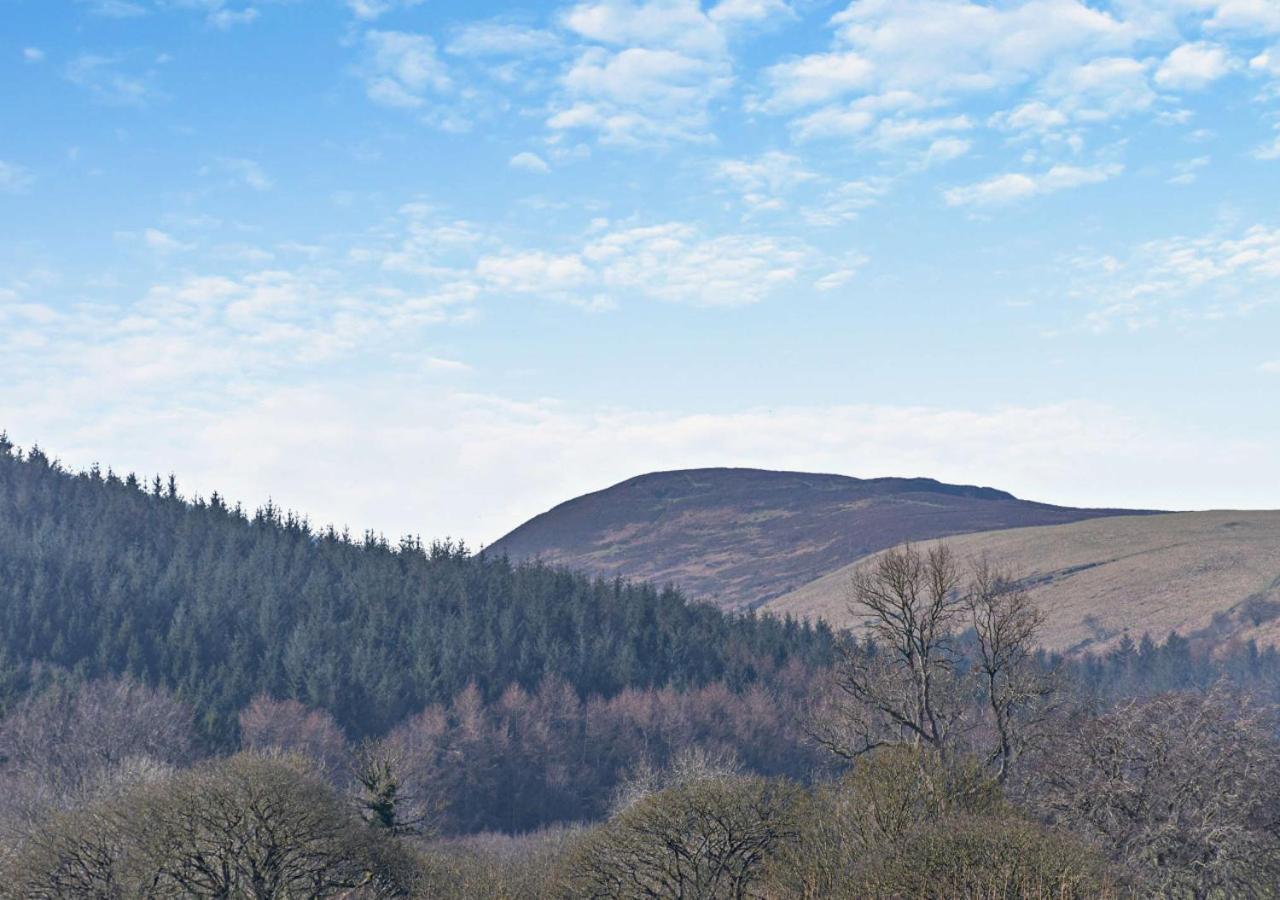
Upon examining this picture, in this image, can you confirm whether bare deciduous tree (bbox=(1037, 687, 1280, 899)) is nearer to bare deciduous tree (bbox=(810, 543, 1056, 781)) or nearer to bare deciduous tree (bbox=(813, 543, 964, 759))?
bare deciduous tree (bbox=(810, 543, 1056, 781))

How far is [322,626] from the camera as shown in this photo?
15400 centimetres

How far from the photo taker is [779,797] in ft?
167

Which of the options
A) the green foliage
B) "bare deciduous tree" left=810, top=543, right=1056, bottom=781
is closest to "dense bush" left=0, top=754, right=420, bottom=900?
"bare deciduous tree" left=810, top=543, right=1056, bottom=781

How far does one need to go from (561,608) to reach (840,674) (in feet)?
401

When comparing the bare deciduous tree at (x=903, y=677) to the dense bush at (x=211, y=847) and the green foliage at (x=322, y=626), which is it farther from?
the green foliage at (x=322, y=626)

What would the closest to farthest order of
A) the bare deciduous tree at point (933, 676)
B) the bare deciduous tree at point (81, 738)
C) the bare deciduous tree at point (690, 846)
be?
the bare deciduous tree at point (690, 846)
the bare deciduous tree at point (933, 676)
the bare deciduous tree at point (81, 738)

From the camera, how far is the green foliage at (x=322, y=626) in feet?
452

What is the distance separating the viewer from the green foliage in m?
138

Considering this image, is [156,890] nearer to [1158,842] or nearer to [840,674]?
[840,674]

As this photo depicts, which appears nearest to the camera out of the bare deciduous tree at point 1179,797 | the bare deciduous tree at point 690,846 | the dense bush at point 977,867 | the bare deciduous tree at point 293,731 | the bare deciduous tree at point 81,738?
the dense bush at point 977,867

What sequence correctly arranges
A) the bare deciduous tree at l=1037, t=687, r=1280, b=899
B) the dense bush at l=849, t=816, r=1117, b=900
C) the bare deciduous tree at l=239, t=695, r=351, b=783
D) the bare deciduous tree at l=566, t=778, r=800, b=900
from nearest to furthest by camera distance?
the dense bush at l=849, t=816, r=1117, b=900
the bare deciduous tree at l=566, t=778, r=800, b=900
the bare deciduous tree at l=1037, t=687, r=1280, b=899
the bare deciduous tree at l=239, t=695, r=351, b=783

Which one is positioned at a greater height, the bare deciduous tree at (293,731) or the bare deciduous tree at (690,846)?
the bare deciduous tree at (690,846)

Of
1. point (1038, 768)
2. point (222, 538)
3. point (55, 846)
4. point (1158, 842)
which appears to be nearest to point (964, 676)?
point (1038, 768)

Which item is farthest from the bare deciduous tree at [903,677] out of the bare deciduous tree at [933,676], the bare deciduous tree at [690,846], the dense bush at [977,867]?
the dense bush at [977,867]
